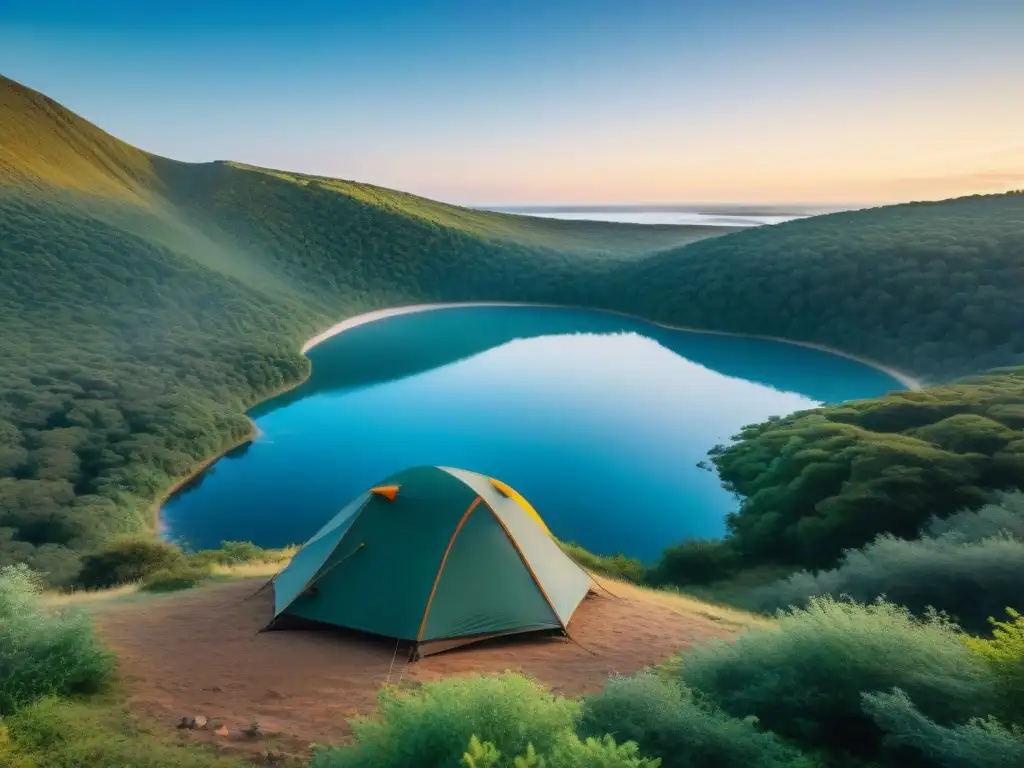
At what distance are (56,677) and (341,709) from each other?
2.86 metres

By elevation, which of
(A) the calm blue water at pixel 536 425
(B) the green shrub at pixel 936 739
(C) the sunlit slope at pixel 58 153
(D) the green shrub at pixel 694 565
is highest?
(C) the sunlit slope at pixel 58 153

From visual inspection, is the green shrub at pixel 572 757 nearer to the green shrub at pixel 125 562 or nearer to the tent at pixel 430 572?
the tent at pixel 430 572

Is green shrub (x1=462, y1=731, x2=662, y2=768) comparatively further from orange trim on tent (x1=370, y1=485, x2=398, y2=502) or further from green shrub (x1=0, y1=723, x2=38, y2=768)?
orange trim on tent (x1=370, y1=485, x2=398, y2=502)

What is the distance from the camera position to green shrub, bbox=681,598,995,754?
19.9 ft

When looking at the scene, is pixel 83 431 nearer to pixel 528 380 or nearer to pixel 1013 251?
pixel 528 380

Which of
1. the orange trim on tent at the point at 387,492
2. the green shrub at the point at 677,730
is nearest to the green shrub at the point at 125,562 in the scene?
the orange trim on tent at the point at 387,492

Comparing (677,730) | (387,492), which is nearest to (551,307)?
(387,492)

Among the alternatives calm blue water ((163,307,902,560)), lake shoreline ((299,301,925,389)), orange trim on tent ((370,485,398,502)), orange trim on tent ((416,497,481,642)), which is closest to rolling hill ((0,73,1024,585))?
lake shoreline ((299,301,925,389))

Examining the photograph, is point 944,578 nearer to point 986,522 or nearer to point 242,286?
point 986,522

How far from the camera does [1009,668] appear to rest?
19.5ft

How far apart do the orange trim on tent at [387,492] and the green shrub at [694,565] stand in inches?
348

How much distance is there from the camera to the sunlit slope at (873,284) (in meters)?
50.1

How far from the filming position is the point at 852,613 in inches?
289

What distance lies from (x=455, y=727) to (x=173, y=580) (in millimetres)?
10455
